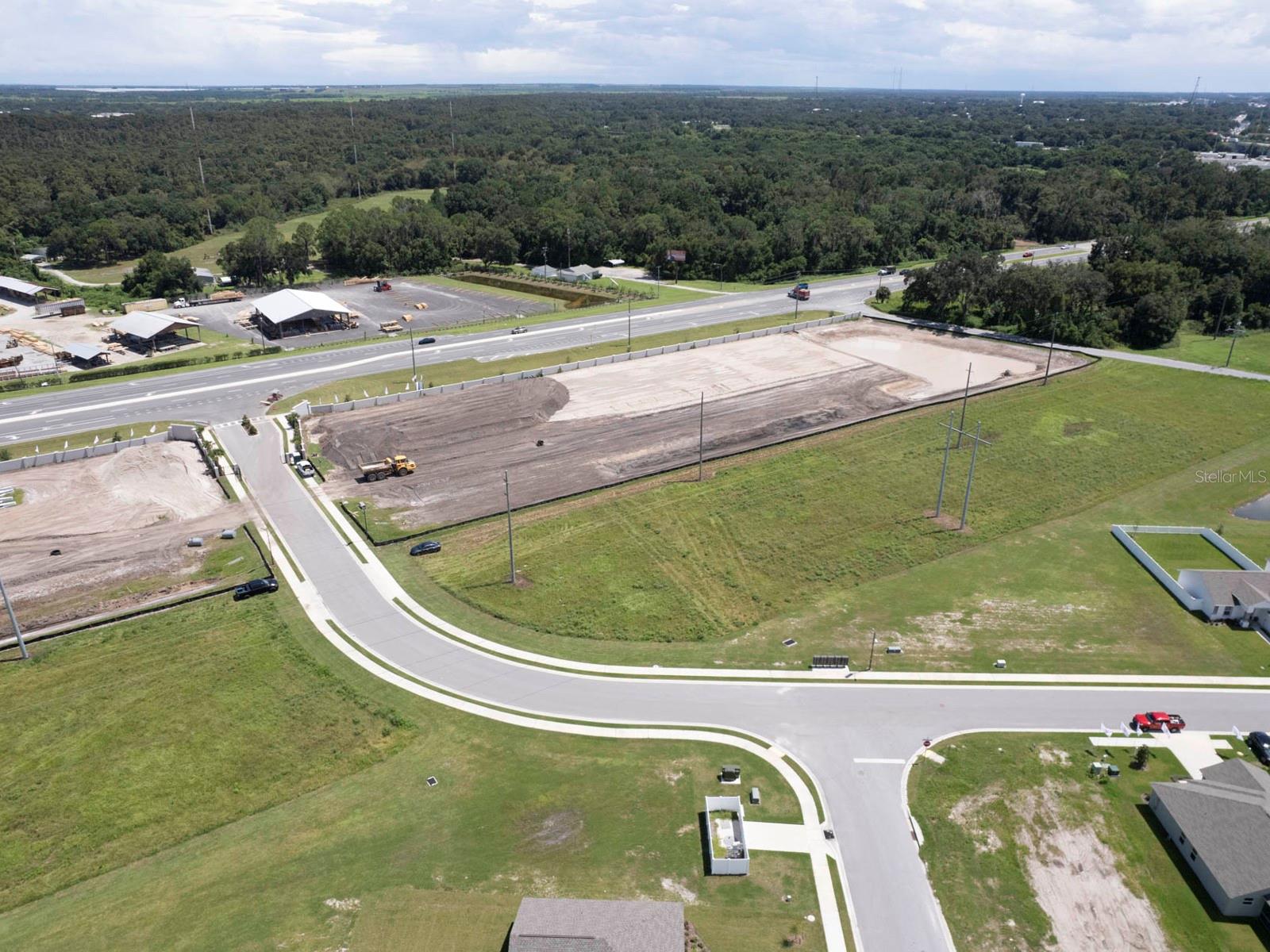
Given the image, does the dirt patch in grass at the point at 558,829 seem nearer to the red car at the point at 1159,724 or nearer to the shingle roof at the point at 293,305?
the red car at the point at 1159,724

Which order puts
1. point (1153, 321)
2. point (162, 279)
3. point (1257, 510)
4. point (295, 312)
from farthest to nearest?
1. point (162, 279)
2. point (295, 312)
3. point (1153, 321)
4. point (1257, 510)

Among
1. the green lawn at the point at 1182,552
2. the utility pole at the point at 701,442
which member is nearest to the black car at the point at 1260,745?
the green lawn at the point at 1182,552

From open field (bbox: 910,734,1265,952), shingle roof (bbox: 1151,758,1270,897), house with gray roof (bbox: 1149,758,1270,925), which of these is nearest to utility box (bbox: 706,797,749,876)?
open field (bbox: 910,734,1265,952)

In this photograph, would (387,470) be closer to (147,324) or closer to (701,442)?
(701,442)

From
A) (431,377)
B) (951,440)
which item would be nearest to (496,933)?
(951,440)

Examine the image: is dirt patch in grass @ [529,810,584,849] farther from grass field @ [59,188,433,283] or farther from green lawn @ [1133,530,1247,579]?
grass field @ [59,188,433,283]

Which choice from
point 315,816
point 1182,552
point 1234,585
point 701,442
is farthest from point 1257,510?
point 315,816

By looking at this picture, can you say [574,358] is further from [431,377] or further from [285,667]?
[285,667]
